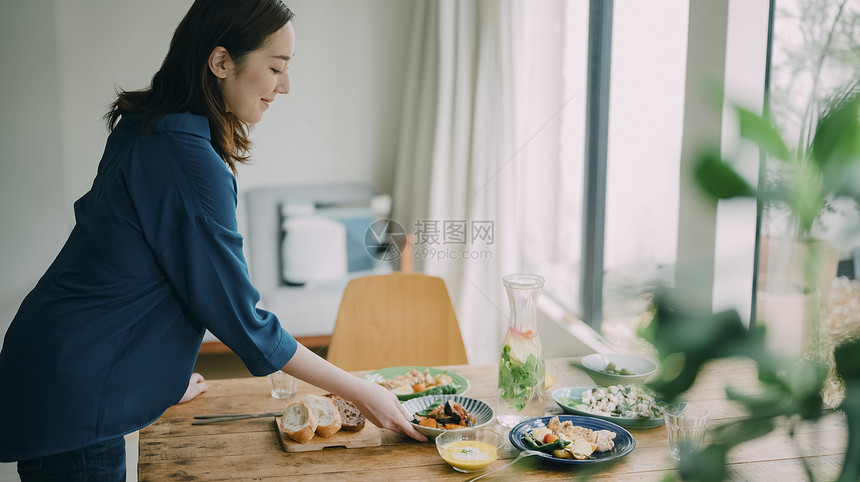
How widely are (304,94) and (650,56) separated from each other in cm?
168

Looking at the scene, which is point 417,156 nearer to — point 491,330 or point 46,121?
point 491,330

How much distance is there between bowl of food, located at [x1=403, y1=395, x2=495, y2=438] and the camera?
121 centimetres

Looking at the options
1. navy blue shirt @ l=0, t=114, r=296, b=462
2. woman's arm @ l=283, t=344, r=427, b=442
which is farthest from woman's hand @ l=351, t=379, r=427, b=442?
navy blue shirt @ l=0, t=114, r=296, b=462

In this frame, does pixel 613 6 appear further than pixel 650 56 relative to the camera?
Yes

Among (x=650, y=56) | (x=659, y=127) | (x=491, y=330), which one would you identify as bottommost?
(x=491, y=330)

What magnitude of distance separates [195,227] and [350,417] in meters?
0.43

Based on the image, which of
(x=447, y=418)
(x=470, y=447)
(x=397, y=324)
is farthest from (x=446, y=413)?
(x=397, y=324)

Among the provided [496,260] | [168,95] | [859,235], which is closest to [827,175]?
[859,235]

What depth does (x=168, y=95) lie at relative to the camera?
1.20 m

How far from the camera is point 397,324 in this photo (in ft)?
6.61

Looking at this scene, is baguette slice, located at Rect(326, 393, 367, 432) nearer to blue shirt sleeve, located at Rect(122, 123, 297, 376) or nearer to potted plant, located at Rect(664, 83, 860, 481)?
blue shirt sleeve, located at Rect(122, 123, 297, 376)

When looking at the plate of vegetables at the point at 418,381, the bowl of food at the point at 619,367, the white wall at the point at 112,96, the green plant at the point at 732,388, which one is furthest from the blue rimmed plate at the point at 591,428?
the white wall at the point at 112,96

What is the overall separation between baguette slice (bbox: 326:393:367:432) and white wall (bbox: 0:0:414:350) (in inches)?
70.2

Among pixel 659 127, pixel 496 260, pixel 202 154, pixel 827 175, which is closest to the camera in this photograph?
pixel 827 175
